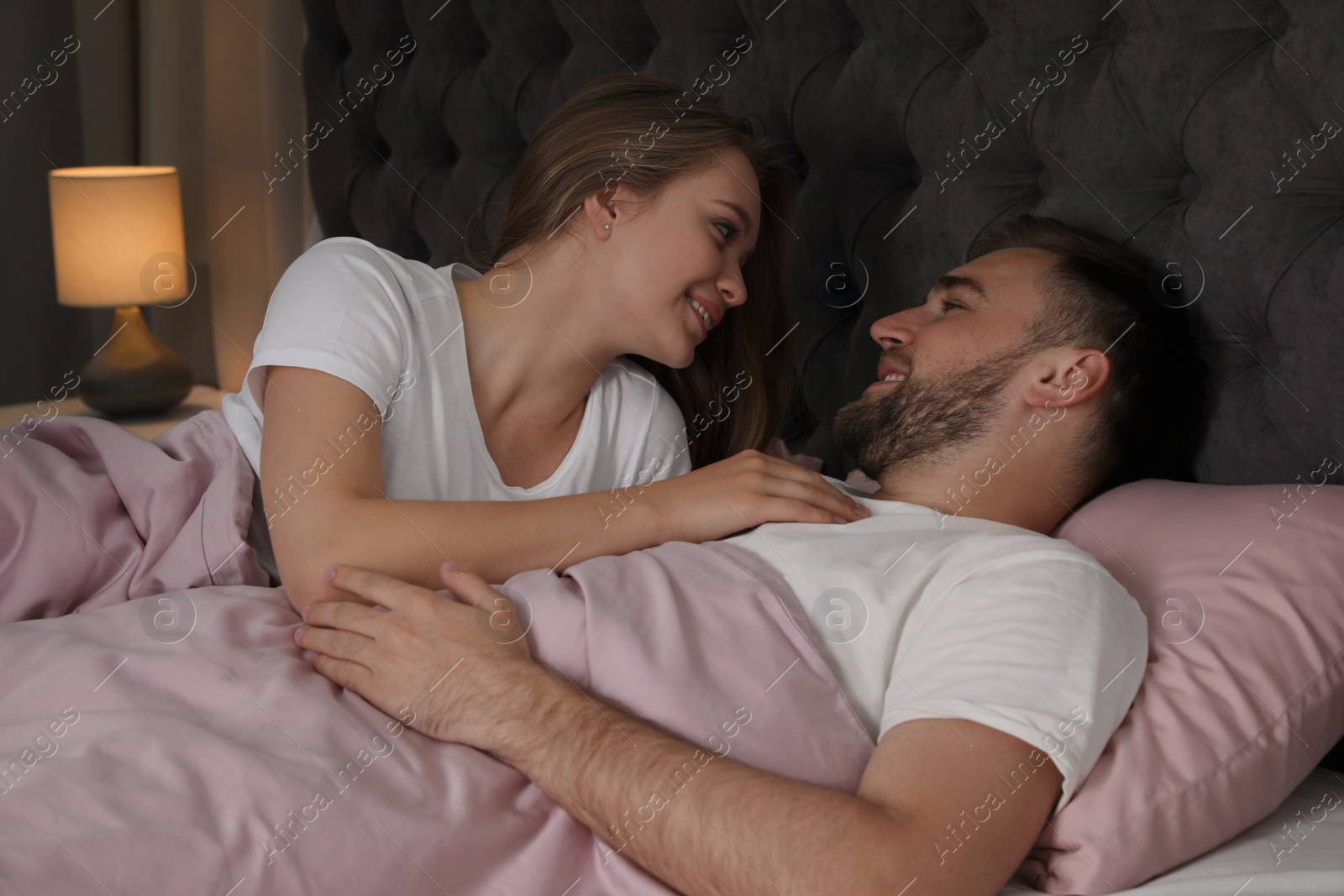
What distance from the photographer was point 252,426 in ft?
4.27

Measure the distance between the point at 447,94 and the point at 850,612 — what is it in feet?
5.36

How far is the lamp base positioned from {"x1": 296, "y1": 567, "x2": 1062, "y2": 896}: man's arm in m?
1.90

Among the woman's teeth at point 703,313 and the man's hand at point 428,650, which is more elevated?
the woman's teeth at point 703,313

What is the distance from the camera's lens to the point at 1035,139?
4.28 ft

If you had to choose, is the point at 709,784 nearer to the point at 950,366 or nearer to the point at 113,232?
the point at 950,366

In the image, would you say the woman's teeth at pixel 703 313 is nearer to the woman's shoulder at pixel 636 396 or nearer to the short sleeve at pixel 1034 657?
the woman's shoulder at pixel 636 396

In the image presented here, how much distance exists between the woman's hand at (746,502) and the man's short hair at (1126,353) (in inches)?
10.8

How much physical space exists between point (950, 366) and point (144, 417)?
219cm

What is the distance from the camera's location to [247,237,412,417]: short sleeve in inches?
45.3

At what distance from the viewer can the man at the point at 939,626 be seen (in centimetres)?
79

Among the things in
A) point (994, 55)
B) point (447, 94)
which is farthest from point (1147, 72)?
point (447, 94)

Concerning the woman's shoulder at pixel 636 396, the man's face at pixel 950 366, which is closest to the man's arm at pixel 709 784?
the man's face at pixel 950 366

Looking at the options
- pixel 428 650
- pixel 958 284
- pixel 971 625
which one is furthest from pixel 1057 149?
pixel 428 650

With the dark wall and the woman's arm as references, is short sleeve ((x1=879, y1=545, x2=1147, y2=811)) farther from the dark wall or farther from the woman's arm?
the dark wall
